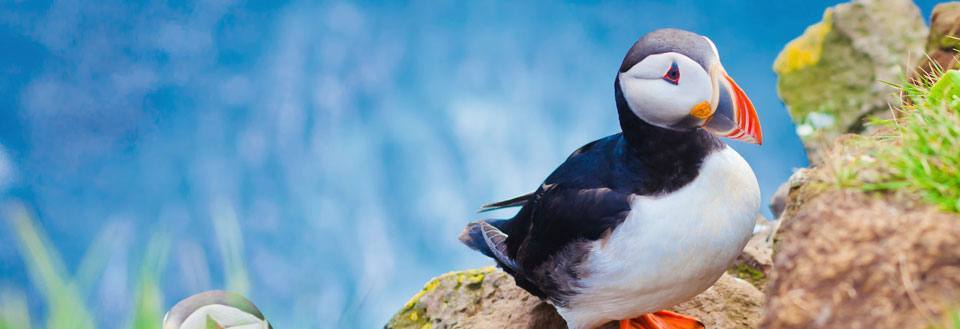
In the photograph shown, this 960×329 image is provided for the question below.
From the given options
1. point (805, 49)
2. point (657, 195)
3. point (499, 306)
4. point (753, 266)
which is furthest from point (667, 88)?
point (805, 49)

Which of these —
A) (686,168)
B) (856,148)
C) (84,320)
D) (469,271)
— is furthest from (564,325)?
(84,320)

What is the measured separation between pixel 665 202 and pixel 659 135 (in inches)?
8.3

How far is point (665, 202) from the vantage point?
3.04 m

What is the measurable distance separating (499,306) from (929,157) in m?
2.15

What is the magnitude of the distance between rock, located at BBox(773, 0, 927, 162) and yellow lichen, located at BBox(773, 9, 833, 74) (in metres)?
0.01

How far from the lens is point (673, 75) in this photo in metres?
2.90

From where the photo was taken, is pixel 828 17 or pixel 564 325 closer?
pixel 564 325

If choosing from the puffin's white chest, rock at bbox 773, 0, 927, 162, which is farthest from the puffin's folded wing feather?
rock at bbox 773, 0, 927, 162

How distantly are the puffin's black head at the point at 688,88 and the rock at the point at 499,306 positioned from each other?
125 cm

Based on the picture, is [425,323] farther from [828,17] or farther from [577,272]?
[828,17]

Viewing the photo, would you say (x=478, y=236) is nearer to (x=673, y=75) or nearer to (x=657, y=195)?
(x=657, y=195)

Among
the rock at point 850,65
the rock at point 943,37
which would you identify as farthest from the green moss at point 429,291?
the rock at point 850,65

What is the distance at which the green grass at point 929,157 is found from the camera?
2.36 m

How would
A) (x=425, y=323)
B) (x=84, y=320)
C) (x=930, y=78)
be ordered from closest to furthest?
(x=84, y=320) → (x=930, y=78) → (x=425, y=323)
